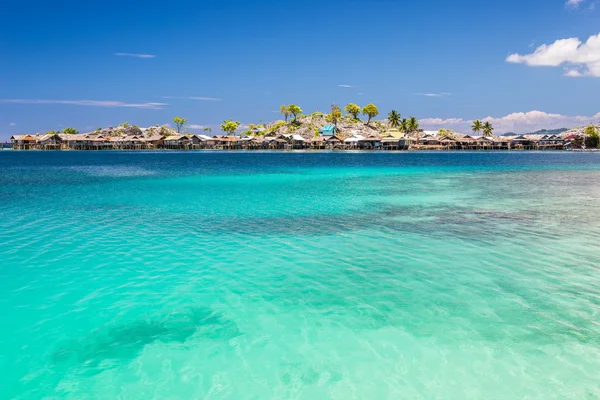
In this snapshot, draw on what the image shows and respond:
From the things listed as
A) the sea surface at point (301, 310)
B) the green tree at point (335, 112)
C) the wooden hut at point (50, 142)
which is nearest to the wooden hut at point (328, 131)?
the green tree at point (335, 112)

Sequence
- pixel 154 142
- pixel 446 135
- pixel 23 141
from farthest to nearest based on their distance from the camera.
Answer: pixel 154 142 < pixel 446 135 < pixel 23 141

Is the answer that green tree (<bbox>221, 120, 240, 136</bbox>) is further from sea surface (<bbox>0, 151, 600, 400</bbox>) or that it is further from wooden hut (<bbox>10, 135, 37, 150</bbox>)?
sea surface (<bbox>0, 151, 600, 400</bbox>)

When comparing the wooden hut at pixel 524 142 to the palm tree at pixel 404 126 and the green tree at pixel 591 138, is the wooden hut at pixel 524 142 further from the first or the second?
the palm tree at pixel 404 126

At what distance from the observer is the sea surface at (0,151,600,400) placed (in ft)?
21.0

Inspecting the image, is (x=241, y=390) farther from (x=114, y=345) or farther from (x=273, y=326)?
(x=114, y=345)

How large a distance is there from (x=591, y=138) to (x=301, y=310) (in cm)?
17937

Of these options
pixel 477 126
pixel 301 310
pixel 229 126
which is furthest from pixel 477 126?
pixel 301 310

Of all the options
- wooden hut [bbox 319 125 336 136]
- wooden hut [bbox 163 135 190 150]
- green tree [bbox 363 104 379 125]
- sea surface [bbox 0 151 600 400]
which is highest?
green tree [bbox 363 104 379 125]

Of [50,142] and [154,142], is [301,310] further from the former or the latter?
[50,142]

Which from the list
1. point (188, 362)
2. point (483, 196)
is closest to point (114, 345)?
point (188, 362)

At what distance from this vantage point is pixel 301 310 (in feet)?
28.8

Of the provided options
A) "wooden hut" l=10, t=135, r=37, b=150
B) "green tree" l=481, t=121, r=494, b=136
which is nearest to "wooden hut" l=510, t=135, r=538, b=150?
"green tree" l=481, t=121, r=494, b=136

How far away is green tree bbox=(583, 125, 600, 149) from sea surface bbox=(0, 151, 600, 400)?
541 ft

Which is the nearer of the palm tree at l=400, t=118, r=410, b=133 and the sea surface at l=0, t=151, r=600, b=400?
the sea surface at l=0, t=151, r=600, b=400
